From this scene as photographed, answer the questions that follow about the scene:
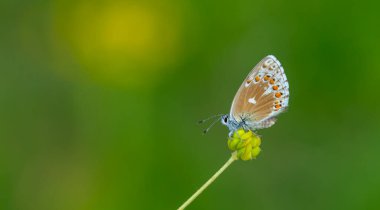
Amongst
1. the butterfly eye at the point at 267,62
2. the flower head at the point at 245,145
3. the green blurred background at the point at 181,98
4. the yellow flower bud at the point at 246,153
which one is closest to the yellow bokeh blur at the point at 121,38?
the green blurred background at the point at 181,98

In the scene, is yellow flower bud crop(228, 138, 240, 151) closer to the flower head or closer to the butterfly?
the flower head

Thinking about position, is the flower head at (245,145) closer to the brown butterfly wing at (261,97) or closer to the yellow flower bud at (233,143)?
the yellow flower bud at (233,143)

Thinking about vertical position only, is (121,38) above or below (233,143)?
above

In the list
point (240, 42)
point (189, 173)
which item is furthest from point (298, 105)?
point (189, 173)

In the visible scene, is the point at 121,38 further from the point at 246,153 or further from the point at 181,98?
the point at 246,153

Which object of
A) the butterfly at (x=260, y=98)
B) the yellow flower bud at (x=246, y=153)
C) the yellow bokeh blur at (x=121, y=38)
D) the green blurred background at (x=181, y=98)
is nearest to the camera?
the yellow flower bud at (x=246, y=153)

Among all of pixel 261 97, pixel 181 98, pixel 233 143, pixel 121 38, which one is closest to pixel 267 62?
pixel 261 97
